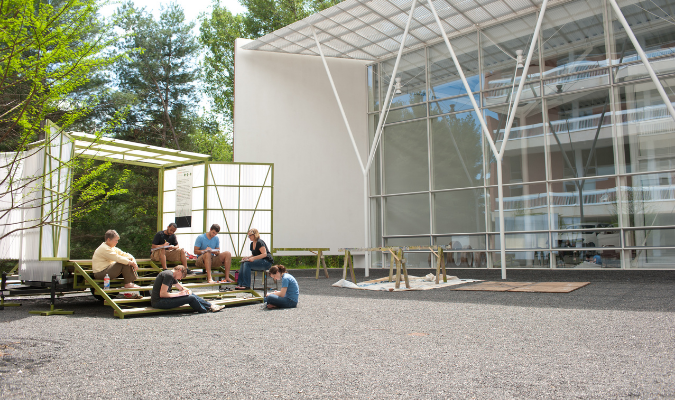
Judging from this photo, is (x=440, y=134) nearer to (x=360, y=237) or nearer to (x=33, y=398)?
(x=360, y=237)

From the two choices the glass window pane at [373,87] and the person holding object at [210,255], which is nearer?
the person holding object at [210,255]

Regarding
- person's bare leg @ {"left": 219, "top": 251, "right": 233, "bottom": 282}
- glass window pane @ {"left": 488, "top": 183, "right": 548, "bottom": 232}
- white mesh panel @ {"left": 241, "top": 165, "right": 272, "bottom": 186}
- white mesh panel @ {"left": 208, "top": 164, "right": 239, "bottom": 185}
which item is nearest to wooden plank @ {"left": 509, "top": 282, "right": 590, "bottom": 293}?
glass window pane @ {"left": 488, "top": 183, "right": 548, "bottom": 232}

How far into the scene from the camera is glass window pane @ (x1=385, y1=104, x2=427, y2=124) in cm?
1734

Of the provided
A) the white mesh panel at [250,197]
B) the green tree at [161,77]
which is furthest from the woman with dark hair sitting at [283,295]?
the green tree at [161,77]

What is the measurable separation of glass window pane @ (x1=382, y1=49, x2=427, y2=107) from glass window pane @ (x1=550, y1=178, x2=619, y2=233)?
5627 mm

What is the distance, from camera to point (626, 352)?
180 inches

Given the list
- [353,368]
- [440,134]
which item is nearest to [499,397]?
[353,368]

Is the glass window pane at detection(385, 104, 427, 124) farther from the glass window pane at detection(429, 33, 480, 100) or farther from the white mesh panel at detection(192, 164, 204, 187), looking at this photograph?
the white mesh panel at detection(192, 164, 204, 187)

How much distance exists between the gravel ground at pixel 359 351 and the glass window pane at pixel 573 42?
25.8ft

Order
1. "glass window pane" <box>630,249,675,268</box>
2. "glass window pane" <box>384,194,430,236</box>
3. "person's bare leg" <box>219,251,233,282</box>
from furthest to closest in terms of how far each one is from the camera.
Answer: "glass window pane" <box>384,194,430,236</box>
"glass window pane" <box>630,249,675,268</box>
"person's bare leg" <box>219,251,233,282</box>

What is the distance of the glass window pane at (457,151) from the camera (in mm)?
15852

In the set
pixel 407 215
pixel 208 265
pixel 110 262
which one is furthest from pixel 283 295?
pixel 407 215

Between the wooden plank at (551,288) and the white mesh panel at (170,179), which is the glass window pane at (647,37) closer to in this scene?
the wooden plank at (551,288)

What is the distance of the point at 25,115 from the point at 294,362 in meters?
3.14
